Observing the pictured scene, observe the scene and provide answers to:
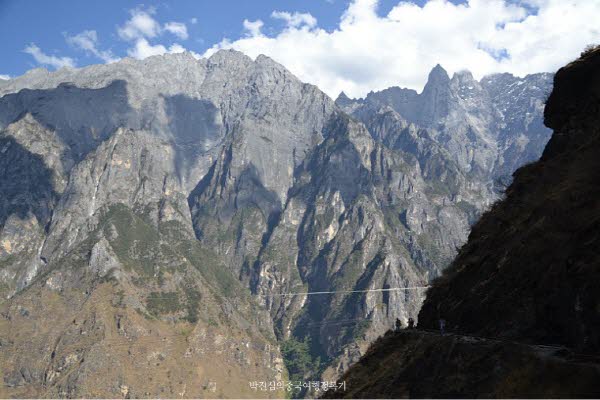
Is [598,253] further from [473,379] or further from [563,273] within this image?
[473,379]

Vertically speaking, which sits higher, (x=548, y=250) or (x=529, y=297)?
Answer: (x=548, y=250)

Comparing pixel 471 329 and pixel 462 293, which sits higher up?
pixel 462 293

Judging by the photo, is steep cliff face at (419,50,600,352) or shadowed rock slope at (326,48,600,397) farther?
steep cliff face at (419,50,600,352)

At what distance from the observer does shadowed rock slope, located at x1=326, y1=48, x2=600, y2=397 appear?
28.9 metres

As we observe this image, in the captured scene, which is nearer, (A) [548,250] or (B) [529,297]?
(B) [529,297]

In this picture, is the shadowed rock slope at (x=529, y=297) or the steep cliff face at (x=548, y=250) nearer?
the shadowed rock slope at (x=529, y=297)

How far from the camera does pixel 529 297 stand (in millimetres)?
37000

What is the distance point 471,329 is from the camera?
42.1 metres

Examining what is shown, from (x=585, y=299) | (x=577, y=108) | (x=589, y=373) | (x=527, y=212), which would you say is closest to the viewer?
(x=589, y=373)

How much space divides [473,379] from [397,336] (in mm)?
20492

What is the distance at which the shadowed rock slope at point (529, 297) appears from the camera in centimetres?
2894

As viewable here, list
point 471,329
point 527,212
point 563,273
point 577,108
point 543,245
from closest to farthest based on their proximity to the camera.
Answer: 1. point 563,273
2. point 543,245
3. point 471,329
4. point 527,212
5. point 577,108

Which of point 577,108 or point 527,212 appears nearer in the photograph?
point 527,212

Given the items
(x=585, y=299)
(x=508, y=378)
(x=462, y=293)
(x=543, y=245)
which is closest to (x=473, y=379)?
(x=508, y=378)
